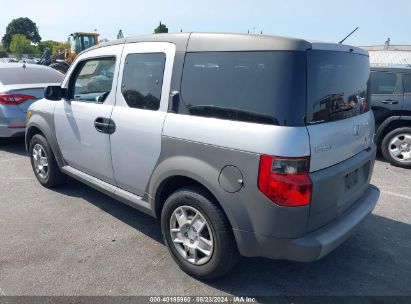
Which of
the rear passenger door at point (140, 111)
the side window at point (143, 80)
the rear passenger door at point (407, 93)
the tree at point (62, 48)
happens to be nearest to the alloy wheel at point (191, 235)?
the rear passenger door at point (140, 111)

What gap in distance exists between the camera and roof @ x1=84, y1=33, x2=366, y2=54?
2252mm

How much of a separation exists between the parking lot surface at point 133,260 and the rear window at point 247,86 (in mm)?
1409

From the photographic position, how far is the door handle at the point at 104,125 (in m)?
3.29

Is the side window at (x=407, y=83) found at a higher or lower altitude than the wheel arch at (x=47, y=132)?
higher

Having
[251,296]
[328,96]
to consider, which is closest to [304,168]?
[328,96]

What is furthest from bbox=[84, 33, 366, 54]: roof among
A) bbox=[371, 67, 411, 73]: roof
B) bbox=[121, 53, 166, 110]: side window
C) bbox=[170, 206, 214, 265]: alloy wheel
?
bbox=[371, 67, 411, 73]: roof

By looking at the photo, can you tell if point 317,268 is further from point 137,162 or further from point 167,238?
point 137,162

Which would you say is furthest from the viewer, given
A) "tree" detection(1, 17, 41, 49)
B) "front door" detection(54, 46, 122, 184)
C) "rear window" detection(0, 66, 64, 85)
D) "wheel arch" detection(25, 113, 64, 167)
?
"tree" detection(1, 17, 41, 49)

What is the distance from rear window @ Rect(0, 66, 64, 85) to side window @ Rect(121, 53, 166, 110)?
4251 mm

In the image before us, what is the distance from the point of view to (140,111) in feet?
10.1

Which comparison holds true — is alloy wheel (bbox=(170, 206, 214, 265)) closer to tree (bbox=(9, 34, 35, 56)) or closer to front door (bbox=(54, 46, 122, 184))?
front door (bbox=(54, 46, 122, 184))

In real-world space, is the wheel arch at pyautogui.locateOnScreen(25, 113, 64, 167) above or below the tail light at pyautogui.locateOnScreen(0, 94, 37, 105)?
below

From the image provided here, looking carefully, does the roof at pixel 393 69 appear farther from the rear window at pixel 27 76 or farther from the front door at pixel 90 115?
the rear window at pixel 27 76

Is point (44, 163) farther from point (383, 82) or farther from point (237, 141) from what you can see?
point (383, 82)
